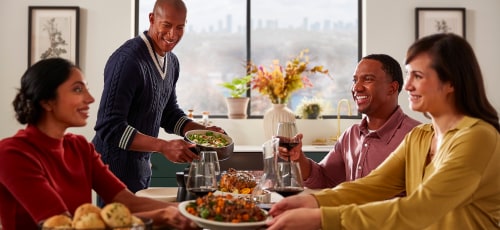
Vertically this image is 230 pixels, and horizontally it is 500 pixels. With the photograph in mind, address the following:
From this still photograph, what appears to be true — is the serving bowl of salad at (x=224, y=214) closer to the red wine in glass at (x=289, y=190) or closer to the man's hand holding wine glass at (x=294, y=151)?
the red wine in glass at (x=289, y=190)

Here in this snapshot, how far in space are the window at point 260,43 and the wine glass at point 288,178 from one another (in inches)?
154

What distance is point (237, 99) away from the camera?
5.52 meters

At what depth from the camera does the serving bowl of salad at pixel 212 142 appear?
8.82 ft

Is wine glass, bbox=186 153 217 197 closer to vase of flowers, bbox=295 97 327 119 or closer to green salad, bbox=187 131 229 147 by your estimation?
green salad, bbox=187 131 229 147

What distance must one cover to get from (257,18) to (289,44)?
1.29 feet

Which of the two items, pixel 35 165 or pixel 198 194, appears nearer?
pixel 35 165

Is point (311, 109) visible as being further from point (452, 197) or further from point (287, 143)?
point (452, 197)

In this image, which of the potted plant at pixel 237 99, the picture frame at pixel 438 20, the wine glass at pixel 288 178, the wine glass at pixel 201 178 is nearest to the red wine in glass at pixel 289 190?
the wine glass at pixel 288 178

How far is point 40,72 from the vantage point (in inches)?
72.1

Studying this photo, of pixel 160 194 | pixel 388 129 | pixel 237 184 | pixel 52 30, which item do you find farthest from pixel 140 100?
pixel 52 30

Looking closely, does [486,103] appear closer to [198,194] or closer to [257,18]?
[198,194]

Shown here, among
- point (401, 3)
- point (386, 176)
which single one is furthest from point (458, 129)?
point (401, 3)

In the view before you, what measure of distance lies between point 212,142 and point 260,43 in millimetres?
3166

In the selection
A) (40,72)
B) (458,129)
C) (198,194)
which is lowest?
(198,194)
